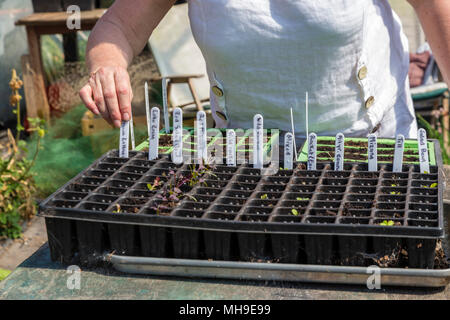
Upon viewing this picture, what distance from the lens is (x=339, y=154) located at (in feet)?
4.65

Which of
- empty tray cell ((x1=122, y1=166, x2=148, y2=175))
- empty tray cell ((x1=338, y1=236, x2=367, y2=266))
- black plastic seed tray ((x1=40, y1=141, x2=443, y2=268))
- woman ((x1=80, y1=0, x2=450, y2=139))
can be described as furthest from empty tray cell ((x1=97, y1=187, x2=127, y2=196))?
empty tray cell ((x1=338, y1=236, x2=367, y2=266))

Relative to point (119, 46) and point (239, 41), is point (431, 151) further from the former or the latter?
point (119, 46)

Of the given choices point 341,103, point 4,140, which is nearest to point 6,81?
point 4,140

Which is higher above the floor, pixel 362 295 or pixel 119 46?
pixel 119 46

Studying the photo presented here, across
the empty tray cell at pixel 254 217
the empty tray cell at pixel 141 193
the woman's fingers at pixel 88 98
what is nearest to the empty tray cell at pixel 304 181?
the empty tray cell at pixel 254 217

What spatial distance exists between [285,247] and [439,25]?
774 mm

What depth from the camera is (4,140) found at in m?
4.44

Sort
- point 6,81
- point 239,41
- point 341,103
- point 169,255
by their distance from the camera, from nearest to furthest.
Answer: point 169,255
point 239,41
point 341,103
point 6,81

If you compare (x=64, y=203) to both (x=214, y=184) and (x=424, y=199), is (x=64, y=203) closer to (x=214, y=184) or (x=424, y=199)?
(x=214, y=184)

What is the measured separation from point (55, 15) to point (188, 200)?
334 centimetres

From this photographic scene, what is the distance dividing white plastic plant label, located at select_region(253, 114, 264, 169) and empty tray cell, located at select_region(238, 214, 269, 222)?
9.8 inches

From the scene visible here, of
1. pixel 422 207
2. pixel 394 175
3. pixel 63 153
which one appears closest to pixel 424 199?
pixel 422 207

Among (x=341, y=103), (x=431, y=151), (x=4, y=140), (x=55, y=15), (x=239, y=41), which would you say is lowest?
(x=4, y=140)

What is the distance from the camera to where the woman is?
154 cm
